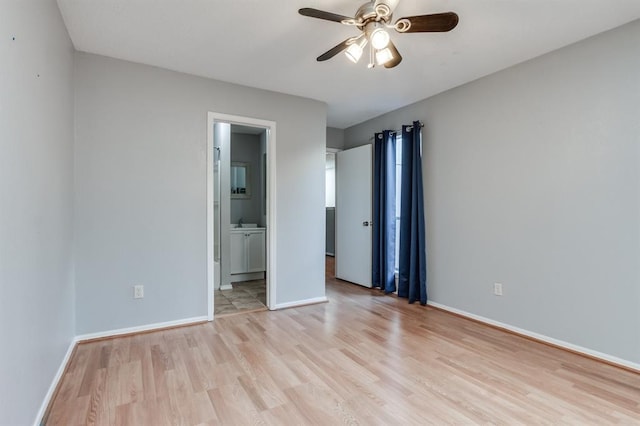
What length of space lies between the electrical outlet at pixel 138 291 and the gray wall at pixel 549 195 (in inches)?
124

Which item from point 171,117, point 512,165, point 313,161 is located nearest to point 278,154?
point 313,161

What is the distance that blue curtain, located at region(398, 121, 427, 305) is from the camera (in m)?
3.90

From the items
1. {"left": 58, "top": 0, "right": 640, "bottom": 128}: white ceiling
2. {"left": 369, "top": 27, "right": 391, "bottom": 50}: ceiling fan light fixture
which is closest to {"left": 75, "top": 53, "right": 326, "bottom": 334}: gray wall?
{"left": 58, "top": 0, "right": 640, "bottom": 128}: white ceiling

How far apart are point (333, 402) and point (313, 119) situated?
3.08 metres

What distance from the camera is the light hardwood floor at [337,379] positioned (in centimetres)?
182

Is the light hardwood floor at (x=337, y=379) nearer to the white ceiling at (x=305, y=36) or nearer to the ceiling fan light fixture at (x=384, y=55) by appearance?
the ceiling fan light fixture at (x=384, y=55)

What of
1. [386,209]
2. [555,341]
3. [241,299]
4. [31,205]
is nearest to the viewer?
[31,205]

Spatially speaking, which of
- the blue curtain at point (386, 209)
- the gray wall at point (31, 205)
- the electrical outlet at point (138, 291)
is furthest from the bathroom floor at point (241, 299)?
the blue curtain at point (386, 209)

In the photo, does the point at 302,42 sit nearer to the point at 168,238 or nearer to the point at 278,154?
the point at 278,154

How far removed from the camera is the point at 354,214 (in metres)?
4.92

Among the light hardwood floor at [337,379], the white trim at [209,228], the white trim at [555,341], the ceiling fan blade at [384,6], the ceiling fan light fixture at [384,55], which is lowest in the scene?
the light hardwood floor at [337,379]

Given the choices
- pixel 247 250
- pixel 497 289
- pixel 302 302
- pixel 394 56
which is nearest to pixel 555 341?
pixel 497 289

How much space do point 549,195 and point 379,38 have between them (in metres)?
2.08

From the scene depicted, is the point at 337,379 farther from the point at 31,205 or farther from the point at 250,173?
the point at 250,173
